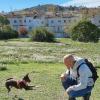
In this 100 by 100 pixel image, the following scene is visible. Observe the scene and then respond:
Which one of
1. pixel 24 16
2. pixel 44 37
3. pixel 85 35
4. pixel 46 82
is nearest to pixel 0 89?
pixel 46 82

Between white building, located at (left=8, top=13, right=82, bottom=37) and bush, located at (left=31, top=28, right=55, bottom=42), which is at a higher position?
bush, located at (left=31, top=28, right=55, bottom=42)

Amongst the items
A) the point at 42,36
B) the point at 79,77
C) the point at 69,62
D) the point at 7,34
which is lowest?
the point at 7,34

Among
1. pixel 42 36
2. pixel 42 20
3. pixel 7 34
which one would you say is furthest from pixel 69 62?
pixel 42 20

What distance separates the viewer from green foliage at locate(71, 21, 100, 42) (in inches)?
3145

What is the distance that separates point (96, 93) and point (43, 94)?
180 centimetres

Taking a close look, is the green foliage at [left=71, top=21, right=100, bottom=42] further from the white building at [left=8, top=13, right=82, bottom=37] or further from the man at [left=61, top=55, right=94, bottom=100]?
the man at [left=61, top=55, right=94, bottom=100]

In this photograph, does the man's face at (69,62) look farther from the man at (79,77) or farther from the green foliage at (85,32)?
the green foliage at (85,32)

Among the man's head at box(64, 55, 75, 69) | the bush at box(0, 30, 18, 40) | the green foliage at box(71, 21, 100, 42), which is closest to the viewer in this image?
the man's head at box(64, 55, 75, 69)

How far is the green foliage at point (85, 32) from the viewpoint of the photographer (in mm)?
79875

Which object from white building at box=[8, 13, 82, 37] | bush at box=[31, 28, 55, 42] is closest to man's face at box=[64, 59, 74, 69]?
bush at box=[31, 28, 55, 42]

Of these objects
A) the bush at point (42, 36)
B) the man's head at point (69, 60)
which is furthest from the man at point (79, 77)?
the bush at point (42, 36)

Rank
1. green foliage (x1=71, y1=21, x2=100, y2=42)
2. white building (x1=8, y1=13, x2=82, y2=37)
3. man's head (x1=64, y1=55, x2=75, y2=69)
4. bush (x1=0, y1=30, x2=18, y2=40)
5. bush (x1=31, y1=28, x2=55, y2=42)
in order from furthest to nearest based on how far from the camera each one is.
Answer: white building (x1=8, y1=13, x2=82, y2=37) < bush (x1=0, y1=30, x2=18, y2=40) < green foliage (x1=71, y1=21, x2=100, y2=42) < bush (x1=31, y1=28, x2=55, y2=42) < man's head (x1=64, y1=55, x2=75, y2=69)

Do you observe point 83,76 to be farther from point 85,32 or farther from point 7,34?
point 7,34

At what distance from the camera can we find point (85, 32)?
3191 inches
